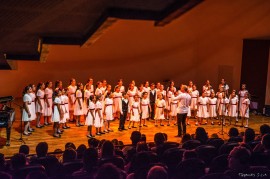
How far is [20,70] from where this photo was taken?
2006 cm

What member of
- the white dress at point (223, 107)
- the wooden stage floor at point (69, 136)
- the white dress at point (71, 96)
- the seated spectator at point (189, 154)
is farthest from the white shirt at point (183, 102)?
the seated spectator at point (189, 154)

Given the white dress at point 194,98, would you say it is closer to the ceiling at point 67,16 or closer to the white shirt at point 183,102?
the white shirt at point 183,102

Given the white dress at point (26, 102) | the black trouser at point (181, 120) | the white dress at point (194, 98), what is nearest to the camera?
the white dress at point (26, 102)

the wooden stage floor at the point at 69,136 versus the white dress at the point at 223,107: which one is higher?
the white dress at the point at 223,107

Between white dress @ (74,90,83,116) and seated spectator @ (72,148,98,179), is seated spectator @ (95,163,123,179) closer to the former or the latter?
seated spectator @ (72,148,98,179)

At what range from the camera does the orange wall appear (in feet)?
64.8

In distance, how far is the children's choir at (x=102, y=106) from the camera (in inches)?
473

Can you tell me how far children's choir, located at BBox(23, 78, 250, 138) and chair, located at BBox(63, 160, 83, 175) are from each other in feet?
19.9

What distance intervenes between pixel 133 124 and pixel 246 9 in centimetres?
830

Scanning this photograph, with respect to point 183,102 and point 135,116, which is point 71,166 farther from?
point 135,116

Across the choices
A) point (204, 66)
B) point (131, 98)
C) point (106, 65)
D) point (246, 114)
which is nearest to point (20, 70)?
point (106, 65)

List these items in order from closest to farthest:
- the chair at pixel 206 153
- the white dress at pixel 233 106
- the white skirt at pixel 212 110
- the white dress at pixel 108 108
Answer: the chair at pixel 206 153, the white dress at pixel 108 108, the white dress at pixel 233 106, the white skirt at pixel 212 110

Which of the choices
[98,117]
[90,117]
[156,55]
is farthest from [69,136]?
[156,55]

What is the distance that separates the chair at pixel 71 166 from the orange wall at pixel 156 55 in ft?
46.8
